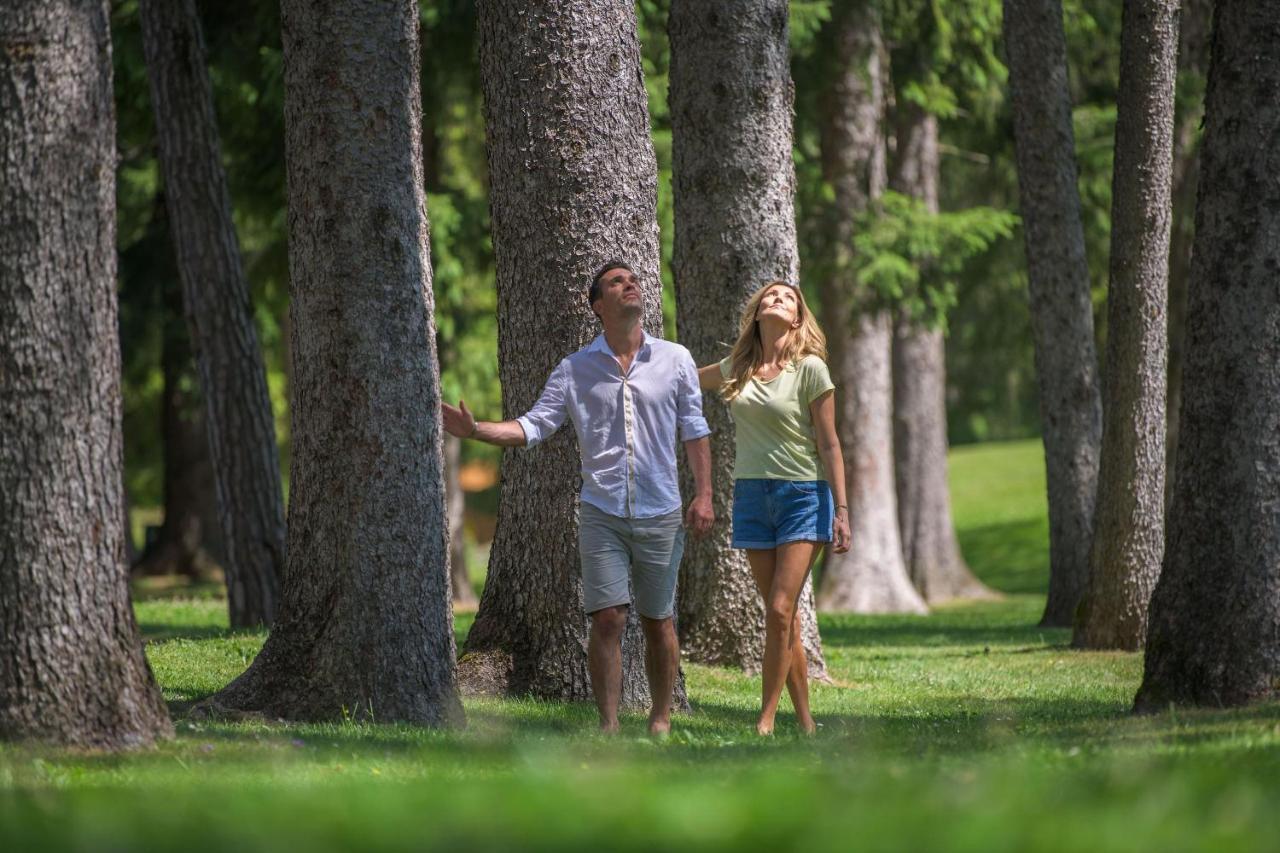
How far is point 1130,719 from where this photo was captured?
798cm

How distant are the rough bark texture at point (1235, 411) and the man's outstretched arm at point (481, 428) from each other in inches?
131

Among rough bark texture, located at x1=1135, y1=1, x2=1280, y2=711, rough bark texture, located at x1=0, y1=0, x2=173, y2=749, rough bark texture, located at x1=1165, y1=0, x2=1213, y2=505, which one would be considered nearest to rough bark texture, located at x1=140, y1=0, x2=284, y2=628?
rough bark texture, located at x1=0, y1=0, x2=173, y2=749

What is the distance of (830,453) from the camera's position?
332 inches

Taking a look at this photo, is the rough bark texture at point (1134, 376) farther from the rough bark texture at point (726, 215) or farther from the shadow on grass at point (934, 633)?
the rough bark texture at point (726, 215)

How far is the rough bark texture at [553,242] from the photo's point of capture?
929 centimetres

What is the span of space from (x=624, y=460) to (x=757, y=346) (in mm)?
1284

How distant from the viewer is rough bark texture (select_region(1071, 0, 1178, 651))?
1387 cm

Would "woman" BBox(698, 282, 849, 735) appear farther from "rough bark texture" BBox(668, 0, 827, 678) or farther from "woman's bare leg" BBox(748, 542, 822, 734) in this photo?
"rough bark texture" BBox(668, 0, 827, 678)

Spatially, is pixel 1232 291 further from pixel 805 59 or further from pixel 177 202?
pixel 805 59

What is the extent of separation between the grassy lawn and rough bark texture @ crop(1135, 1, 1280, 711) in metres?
0.47

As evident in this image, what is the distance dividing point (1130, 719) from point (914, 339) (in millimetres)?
17497

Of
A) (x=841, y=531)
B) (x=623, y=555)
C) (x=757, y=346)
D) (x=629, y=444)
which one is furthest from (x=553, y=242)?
(x=841, y=531)

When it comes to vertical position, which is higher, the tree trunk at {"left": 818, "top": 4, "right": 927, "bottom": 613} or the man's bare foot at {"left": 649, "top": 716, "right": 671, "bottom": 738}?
the tree trunk at {"left": 818, "top": 4, "right": 927, "bottom": 613}

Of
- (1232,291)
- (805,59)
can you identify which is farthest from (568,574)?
(805,59)
